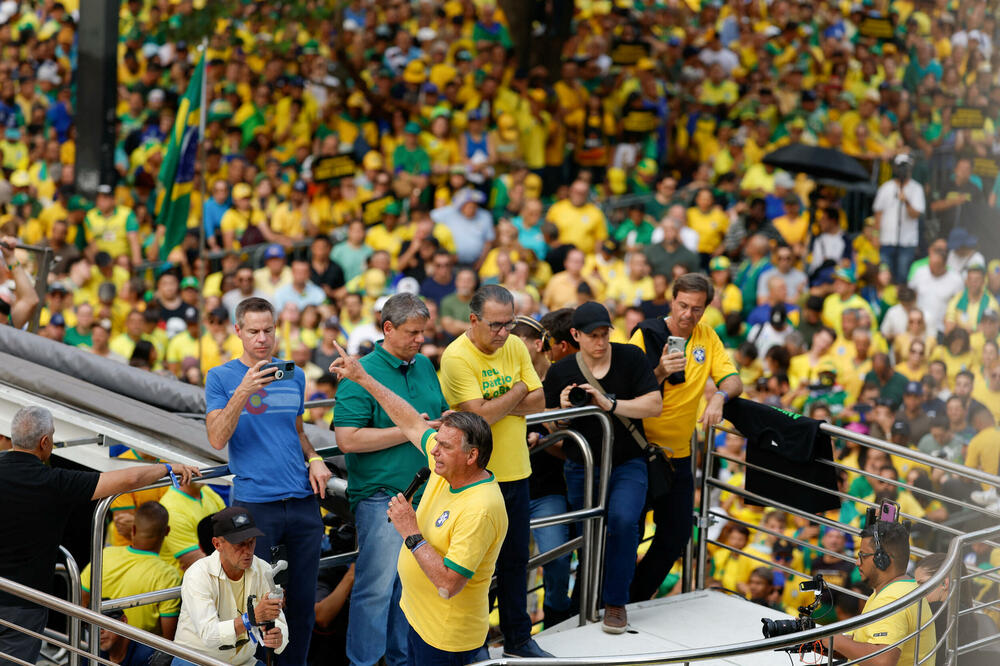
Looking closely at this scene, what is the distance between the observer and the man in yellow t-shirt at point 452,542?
5.68 metres

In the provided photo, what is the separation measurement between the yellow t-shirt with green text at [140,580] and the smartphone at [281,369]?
184cm

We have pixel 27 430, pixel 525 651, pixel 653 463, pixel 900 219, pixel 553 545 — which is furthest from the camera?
pixel 900 219

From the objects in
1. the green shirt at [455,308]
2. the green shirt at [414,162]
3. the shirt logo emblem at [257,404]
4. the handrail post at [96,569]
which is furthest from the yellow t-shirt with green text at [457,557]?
the green shirt at [414,162]

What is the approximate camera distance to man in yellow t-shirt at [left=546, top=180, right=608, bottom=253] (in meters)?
16.0

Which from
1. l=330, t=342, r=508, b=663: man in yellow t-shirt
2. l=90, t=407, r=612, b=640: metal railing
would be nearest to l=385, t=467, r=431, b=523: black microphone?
l=330, t=342, r=508, b=663: man in yellow t-shirt

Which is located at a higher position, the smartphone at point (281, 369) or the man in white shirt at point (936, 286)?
the man in white shirt at point (936, 286)

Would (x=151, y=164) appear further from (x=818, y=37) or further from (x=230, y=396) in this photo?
(x=230, y=396)

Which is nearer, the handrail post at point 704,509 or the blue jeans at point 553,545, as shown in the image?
the blue jeans at point 553,545

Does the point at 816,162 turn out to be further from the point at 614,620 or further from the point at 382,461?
the point at 382,461

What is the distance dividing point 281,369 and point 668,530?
9.15 ft

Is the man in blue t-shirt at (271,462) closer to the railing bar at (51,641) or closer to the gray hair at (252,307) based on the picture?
the gray hair at (252,307)

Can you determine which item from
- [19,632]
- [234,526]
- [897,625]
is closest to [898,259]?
[897,625]

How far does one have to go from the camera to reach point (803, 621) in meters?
6.42

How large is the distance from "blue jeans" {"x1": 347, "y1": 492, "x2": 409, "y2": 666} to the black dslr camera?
1.82 m
